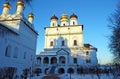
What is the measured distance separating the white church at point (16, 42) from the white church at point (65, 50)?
10.3m

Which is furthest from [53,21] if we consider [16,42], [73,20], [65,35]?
[16,42]

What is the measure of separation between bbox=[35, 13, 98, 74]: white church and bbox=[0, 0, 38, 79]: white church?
33.8 feet

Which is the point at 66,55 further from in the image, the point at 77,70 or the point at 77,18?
the point at 77,18

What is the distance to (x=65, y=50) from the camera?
4112 centimetres

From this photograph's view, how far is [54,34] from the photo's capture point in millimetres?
45938

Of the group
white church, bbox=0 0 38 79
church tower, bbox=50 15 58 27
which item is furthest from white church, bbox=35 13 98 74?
white church, bbox=0 0 38 79

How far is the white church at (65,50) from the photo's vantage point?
128 ft

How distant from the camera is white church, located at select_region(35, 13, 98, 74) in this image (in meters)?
39.0

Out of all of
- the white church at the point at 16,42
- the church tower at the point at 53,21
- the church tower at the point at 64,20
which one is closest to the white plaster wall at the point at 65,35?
the church tower at the point at 64,20

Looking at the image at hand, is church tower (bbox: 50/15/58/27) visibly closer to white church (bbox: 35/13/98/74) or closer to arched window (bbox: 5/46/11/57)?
white church (bbox: 35/13/98/74)

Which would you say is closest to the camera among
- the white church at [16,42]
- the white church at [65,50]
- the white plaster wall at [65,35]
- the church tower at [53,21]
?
the white church at [16,42]

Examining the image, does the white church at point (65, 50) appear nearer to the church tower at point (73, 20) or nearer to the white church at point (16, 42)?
the church tower at point (73, 20)

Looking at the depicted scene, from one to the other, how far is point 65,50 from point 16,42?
20.1 meters

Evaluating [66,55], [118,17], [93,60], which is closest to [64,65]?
[66,55]
